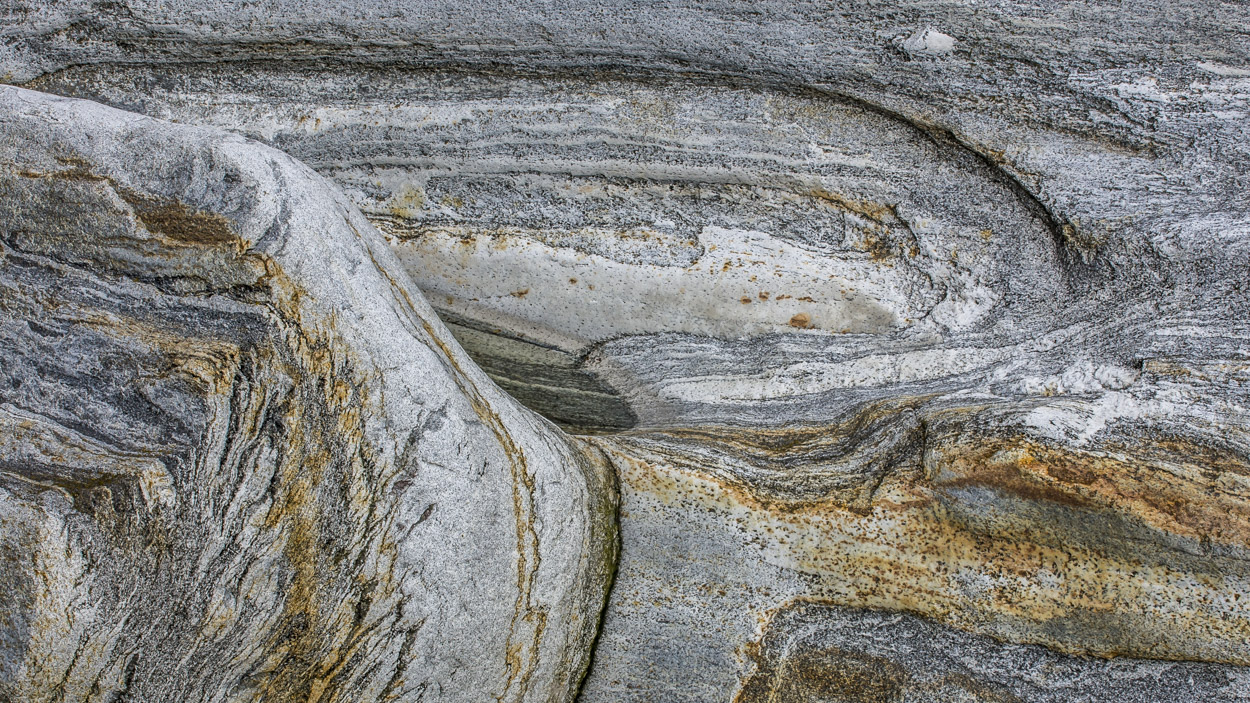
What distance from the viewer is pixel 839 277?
6.27 ft

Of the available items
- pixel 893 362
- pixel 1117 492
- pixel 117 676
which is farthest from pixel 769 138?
pixel 117 676

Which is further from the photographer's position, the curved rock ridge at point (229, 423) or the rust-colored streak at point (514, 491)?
the rust-colored streak at point (514, 491)

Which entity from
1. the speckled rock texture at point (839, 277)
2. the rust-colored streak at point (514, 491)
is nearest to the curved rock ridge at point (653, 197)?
the speckled rock texture at point (839, 277)

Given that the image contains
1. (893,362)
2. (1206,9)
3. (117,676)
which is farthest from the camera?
(893,362)

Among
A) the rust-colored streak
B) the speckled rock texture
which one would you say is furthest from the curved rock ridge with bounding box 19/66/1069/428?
the rust-colored streak

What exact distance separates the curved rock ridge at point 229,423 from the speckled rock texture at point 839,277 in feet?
1.38

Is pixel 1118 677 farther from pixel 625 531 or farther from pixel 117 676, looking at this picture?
pixel 117 676

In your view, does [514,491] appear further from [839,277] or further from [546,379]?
[839,277]

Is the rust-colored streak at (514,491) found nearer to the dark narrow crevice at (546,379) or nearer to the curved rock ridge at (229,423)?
the curved rock ridge at (229,423)

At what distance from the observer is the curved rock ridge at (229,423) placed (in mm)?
1319

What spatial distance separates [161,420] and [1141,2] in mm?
2165

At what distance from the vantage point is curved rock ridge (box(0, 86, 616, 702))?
4.33 feet

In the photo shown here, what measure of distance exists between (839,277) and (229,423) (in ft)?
4.71

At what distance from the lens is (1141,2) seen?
1.59 metres
